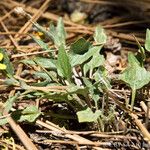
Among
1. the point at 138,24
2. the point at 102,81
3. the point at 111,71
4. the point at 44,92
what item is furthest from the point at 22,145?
the point at 138,24

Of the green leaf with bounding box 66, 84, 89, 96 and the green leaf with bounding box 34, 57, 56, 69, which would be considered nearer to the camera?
the green leaf with bounding box 66, 84, 89, 96

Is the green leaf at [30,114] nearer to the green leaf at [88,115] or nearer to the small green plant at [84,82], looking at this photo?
the small green plant at [84,82]

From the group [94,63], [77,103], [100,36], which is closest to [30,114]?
[77,103]

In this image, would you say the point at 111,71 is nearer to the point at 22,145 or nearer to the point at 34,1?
the point at 22,145

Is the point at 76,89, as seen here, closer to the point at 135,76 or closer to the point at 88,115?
the point at 88,115

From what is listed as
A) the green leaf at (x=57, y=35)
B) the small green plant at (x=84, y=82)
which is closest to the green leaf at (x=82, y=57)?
the small green plant at (x=84, y=82)

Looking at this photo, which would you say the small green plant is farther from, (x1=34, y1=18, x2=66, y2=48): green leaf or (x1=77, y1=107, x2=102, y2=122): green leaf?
(x1=34, y1=18, x2=66, y2=48): green leaf

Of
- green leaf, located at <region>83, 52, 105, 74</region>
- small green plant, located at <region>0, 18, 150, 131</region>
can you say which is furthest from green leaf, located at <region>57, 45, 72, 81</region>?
green leaf, located at <region>83, 52, 105, 74</region>

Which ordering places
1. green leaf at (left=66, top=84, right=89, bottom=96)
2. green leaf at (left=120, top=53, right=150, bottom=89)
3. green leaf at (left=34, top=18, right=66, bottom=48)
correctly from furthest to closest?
green leaf at (left=34, top=18, right=66, bottom=48) < green leaf at (left=120, top=53, right=150, bottom=89) < green leaf at (left=66, top=84, right=89, bottom=96)
